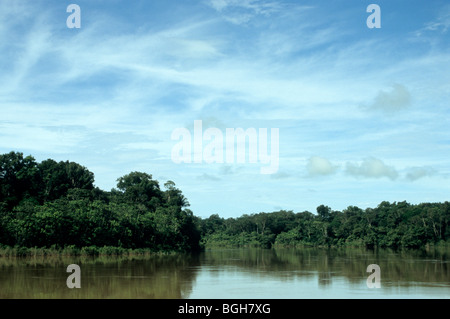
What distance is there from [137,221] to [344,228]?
42923 millimetres

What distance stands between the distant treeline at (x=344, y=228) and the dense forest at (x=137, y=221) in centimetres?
16

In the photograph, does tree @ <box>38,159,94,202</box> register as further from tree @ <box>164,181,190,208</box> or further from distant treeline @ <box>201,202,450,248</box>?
distant treeline @ <box>201,202,450,248</box>

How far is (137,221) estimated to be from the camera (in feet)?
165

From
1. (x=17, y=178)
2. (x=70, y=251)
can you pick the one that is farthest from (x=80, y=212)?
(x=17, y=178)

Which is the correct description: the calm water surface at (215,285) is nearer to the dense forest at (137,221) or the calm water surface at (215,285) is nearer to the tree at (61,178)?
the dense forest at (137,221)

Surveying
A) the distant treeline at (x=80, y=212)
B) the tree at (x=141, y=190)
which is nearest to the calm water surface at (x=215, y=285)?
the distant treeline at (x=80, y=212)

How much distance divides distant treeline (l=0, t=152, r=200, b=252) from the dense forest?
0.08 meters

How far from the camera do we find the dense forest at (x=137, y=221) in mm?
41000

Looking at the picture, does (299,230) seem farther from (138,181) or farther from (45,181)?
(45,181)

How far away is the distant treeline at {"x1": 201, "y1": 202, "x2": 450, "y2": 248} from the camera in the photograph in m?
71.8

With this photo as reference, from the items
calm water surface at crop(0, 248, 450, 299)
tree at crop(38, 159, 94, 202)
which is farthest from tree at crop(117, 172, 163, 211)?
calm water surface at crop(0, 248, 450, 299)

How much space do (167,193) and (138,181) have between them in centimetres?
479

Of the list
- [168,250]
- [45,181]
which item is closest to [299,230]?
[168,250]

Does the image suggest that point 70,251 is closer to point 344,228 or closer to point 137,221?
point 137,221
